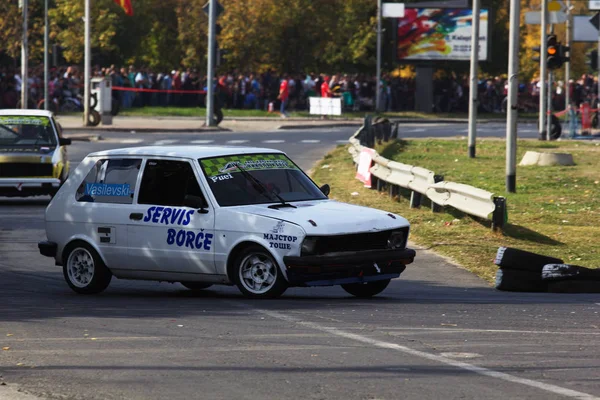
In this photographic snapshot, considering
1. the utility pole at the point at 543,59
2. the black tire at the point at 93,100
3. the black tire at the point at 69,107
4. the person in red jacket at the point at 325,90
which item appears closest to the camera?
the utility pole at the point at 543,59

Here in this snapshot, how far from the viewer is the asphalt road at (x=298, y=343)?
26.3ft

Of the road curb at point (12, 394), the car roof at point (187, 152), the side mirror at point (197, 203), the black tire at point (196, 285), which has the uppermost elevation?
the car roof at point (187, 152)

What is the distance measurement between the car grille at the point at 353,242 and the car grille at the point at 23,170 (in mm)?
11710

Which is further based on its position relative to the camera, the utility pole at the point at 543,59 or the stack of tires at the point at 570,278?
the utility pole at the point at 543,59

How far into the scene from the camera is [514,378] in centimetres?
822

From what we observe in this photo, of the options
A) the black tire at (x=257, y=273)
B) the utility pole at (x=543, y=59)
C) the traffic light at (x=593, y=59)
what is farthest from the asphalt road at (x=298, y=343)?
the traffic light at (x=593, y=59)

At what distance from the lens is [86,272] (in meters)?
13.3

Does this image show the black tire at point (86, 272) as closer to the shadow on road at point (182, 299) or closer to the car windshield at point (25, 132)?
the shadow on road at point (182, 299)

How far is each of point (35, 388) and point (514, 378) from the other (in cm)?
284

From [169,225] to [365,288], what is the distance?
194 cm

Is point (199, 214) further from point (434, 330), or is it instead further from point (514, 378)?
point (514, 378)

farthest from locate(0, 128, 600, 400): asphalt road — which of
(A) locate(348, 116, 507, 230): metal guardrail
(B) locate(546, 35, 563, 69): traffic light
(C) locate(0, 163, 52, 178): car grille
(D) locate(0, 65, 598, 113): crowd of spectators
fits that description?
(D) locate(0, 65, 598, 113): crowd of spectators

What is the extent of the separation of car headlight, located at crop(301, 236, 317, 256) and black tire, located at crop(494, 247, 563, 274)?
8.57 ft

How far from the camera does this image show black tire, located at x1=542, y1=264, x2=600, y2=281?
13.7 m
